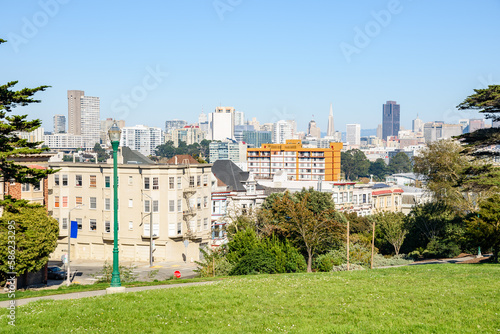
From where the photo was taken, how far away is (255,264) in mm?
35938

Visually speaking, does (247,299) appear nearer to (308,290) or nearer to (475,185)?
(308,290)

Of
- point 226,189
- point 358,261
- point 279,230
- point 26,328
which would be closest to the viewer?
point 26,328

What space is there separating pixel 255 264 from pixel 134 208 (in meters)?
28.1

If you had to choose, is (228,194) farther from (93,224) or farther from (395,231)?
(395,231)

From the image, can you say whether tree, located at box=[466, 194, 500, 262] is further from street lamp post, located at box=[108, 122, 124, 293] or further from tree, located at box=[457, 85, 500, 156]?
street lamp post, located at box=[108, 122, 124, 293]

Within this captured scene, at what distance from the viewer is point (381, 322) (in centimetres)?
1593

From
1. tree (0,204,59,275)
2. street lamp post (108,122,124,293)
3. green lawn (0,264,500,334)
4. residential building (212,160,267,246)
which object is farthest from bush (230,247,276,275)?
residential building (212,160,267,246)

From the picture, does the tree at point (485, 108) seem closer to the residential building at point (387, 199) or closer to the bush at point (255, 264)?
the bush at point (255, 264)

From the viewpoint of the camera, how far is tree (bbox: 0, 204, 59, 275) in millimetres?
36312

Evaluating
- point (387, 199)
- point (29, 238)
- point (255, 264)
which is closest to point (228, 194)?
point (387, 199)

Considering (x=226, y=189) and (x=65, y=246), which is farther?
(x=226, y=189)

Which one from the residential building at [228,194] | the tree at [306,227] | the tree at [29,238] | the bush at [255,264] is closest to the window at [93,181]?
the residential building at [228,194]

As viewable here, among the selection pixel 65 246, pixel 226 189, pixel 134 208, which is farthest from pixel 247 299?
pixel 226 189

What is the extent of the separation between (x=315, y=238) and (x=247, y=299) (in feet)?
96.2
